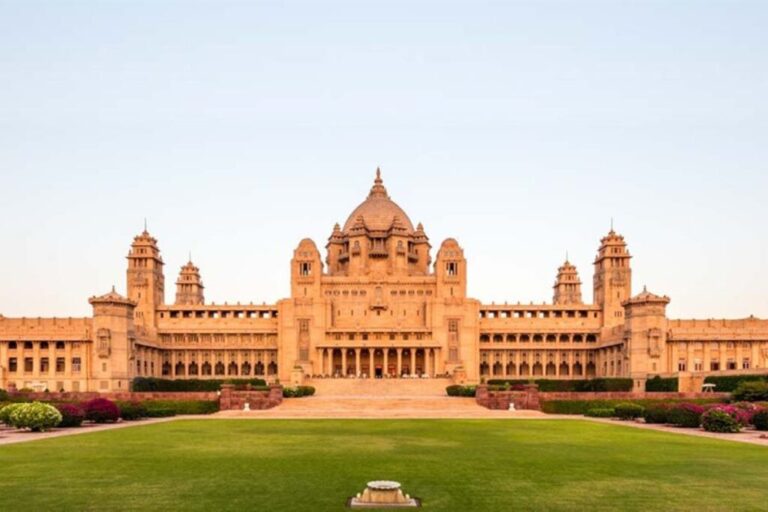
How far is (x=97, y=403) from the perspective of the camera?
4150 cm

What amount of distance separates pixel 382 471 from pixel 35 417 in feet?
71.7

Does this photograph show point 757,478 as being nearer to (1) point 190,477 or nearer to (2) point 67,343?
(1) point 190,477

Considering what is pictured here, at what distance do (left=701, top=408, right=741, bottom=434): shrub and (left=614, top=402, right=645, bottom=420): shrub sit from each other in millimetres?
8332

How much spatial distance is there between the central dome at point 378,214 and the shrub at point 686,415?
7911 cm

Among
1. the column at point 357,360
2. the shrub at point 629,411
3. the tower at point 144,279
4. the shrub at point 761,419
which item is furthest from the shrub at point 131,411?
the tower at point 144,279

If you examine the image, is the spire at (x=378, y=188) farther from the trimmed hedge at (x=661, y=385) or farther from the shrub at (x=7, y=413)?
Result: the shrub at (x=7, y=413)

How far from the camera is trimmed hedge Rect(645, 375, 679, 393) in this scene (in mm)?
68938

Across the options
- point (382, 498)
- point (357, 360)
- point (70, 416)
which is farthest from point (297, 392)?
point (382, 498)

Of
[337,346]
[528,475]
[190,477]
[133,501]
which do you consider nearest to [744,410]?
[528,475]

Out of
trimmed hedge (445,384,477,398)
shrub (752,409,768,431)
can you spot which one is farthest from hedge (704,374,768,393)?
shrub (752,409,768,431)

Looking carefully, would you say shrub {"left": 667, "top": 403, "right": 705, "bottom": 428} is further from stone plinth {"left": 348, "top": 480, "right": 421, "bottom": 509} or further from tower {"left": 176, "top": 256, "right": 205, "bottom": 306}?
tower {"left": 176, "top": 256, "right": 205, "bottom": 306}

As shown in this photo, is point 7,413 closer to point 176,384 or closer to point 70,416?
point 70,416

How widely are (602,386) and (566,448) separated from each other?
61344 millimetres

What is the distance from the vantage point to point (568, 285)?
131 meters
